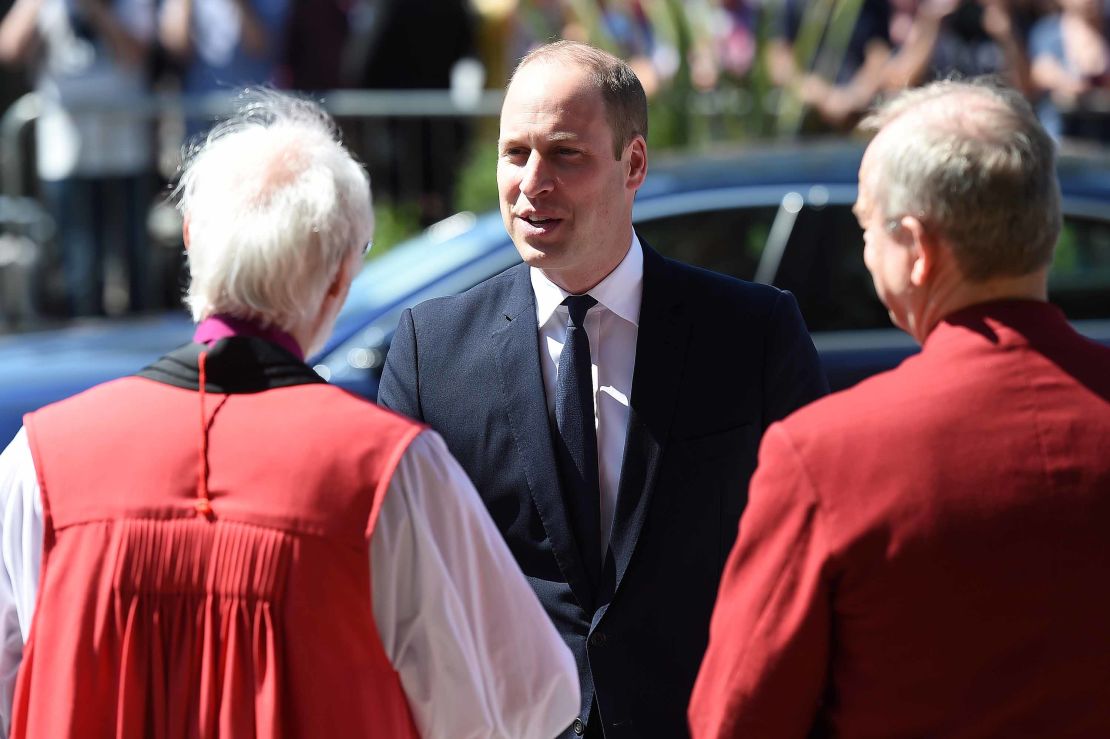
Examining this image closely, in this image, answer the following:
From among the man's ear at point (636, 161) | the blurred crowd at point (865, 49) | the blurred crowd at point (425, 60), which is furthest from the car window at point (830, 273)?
the blurred crowd at point (865, 49)

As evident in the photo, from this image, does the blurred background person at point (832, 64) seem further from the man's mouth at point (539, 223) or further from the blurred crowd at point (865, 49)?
the man's mouth at point (539, 223)

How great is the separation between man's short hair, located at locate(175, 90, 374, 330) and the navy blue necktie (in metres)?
0.56

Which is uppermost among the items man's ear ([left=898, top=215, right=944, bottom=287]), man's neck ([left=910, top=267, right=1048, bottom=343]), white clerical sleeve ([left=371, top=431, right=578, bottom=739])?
man's ear ([left=898, top=215, right=944, bottom=287])

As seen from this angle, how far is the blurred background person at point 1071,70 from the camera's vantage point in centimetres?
925

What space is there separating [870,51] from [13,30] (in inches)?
201

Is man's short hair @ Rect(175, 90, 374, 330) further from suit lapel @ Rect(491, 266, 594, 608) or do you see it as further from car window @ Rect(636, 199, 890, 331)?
car window @ Rect(636, 199, 890, 331)

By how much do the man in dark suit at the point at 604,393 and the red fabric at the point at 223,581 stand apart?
610 millimetres

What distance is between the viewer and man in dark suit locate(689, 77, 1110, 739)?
210 cm

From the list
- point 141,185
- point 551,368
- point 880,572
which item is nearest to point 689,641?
point 551,368

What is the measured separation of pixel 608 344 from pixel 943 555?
3.49ft

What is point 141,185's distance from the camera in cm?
1018

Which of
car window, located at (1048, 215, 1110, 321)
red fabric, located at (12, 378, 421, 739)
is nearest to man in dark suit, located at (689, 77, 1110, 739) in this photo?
red fabric, located at (12, 378, 421, 739)

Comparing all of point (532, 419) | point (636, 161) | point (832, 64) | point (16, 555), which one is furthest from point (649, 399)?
point (832, 64)

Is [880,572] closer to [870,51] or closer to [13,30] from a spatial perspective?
[870,51]
